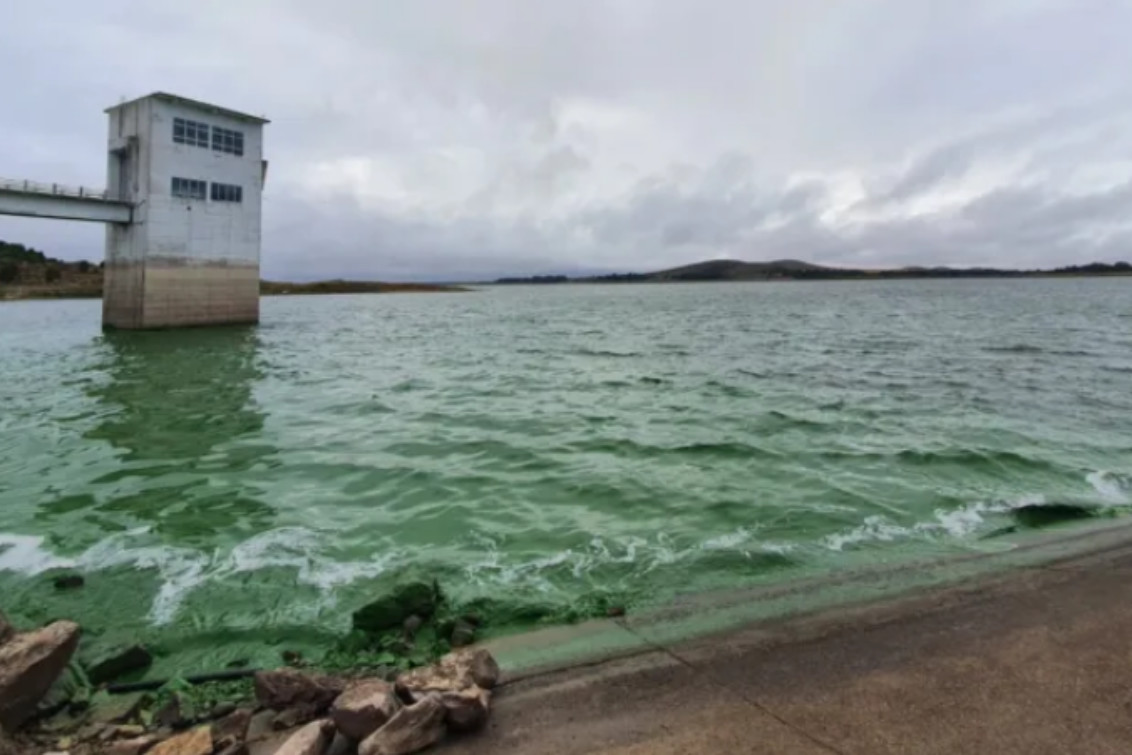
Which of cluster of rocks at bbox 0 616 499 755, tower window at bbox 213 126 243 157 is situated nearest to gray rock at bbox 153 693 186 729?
cluster of rocks at bbox 0 616 499 755

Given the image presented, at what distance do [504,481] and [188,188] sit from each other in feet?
171

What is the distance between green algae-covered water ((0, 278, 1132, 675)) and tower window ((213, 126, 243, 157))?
33.2m

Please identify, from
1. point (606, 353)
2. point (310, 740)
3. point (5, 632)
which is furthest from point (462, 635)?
point (606, 353)

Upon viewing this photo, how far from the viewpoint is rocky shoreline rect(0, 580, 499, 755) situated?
179 inches

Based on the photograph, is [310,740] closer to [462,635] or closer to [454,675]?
[454,675]

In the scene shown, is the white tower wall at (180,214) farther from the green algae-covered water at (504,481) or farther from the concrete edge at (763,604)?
the concrete edge at (763,604)

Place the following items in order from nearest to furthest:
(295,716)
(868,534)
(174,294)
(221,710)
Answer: (295,716) < (221,710) < (868,534) < (174,294)

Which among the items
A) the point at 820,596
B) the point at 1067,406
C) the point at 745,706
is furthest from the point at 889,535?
the point at 1067,406

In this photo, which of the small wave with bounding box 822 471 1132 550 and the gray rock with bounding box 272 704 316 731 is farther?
the small wave with bounding box 822 471 1132 550

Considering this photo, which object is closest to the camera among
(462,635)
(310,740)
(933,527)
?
(310,740)

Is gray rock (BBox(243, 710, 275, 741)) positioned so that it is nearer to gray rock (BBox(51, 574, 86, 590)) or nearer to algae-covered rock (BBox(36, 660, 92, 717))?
algae-covered rock (BBox(36, 660, 92, 717))

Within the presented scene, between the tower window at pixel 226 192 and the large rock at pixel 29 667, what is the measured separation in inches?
2261

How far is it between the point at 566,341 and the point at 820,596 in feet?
123

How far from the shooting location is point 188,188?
53.2m
